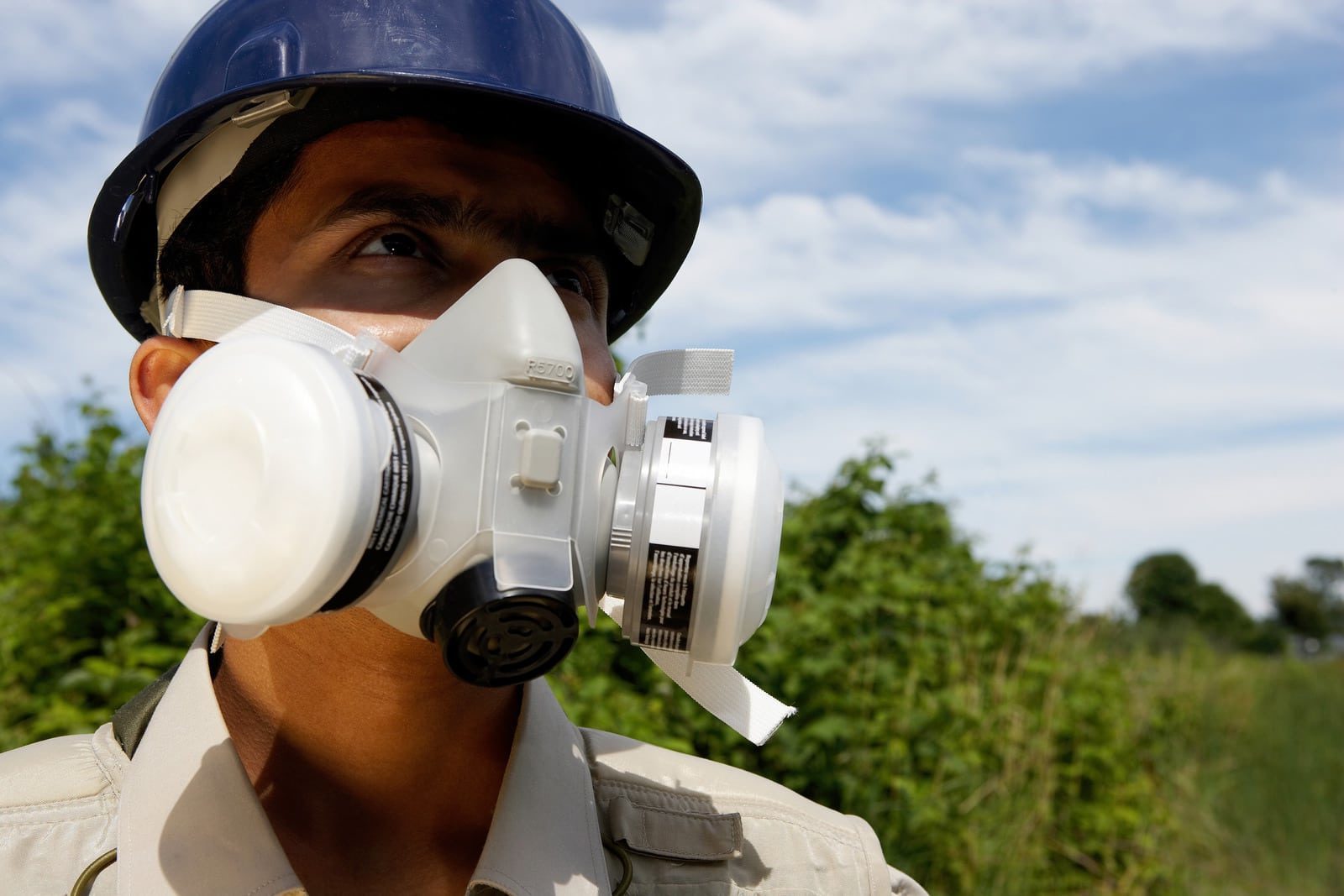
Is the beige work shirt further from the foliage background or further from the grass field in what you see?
the grass field

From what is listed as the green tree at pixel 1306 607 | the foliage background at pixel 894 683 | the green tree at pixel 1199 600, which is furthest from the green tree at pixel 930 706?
the green tree at pixel 1306 607

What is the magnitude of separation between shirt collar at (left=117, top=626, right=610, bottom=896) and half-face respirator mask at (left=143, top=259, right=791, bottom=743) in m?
0.30

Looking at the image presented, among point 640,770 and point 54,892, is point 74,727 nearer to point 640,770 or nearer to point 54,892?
point 54,892

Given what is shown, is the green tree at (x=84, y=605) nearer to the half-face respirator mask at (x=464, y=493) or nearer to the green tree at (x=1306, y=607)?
the half-face respirator mask at (x=464, y=493)

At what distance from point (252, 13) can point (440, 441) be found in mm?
859

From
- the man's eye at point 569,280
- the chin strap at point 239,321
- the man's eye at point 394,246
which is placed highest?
the man's eye at point 569,280

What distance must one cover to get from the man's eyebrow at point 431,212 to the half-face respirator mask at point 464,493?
0.64ft

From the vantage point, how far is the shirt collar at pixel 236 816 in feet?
5.23

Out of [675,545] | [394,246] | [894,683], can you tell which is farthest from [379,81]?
[894,683]

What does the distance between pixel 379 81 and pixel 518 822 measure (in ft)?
3.61

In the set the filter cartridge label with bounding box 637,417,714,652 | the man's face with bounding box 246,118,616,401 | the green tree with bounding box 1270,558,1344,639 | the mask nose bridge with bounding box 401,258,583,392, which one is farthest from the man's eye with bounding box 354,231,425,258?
the green tree with bounding box 1270,558,1344,639

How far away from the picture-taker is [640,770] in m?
2.08

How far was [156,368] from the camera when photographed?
188cm

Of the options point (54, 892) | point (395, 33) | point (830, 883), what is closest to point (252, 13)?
point (395, 33)
